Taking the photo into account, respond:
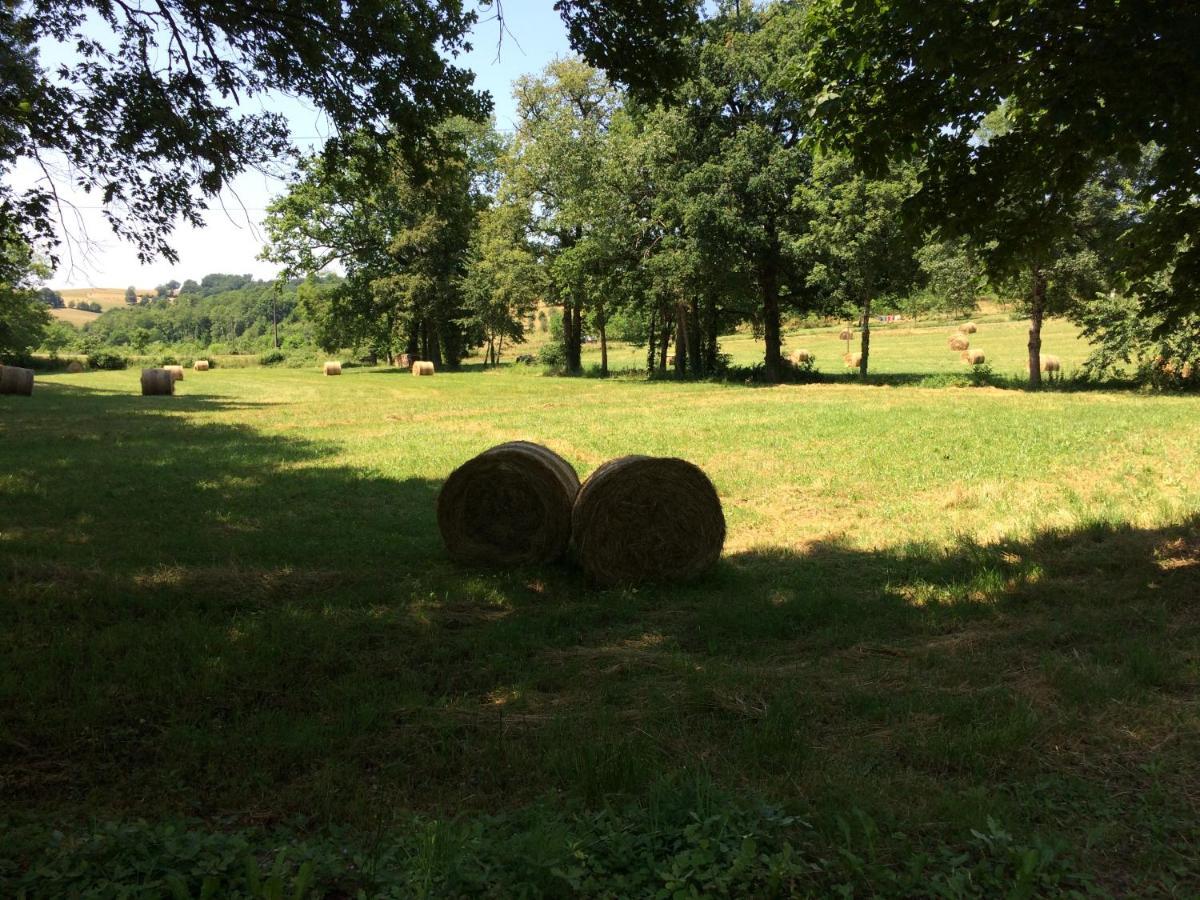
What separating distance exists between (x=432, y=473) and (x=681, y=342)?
89.6ft

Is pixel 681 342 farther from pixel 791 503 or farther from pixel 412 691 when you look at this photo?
pixel 412 691

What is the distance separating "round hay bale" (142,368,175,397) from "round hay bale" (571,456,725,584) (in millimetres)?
28071

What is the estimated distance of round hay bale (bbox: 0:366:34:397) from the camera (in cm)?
2777

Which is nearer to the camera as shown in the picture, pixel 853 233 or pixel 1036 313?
pixel 1036 313

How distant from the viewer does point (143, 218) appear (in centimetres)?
879

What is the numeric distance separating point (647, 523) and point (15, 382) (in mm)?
29744

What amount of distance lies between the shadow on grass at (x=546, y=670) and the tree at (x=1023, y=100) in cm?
351

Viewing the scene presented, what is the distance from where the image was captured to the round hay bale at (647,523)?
25.6 feet

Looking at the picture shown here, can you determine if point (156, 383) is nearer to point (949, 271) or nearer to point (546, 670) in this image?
point (546, 670)

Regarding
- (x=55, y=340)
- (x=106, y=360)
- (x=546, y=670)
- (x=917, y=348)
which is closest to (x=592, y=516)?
(x=546, y=670)

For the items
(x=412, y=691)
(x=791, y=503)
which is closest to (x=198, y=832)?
(x=412, y=691)

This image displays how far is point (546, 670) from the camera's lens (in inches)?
221

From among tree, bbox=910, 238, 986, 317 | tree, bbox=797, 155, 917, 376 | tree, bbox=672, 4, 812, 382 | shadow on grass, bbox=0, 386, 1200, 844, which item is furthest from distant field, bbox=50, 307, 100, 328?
shadow on grass, bbox=0, 386, 1200, 844

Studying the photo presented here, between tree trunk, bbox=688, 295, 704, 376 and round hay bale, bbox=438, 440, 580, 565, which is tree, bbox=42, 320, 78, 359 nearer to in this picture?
tree trunk, bbox=688, 295, 704, 376
